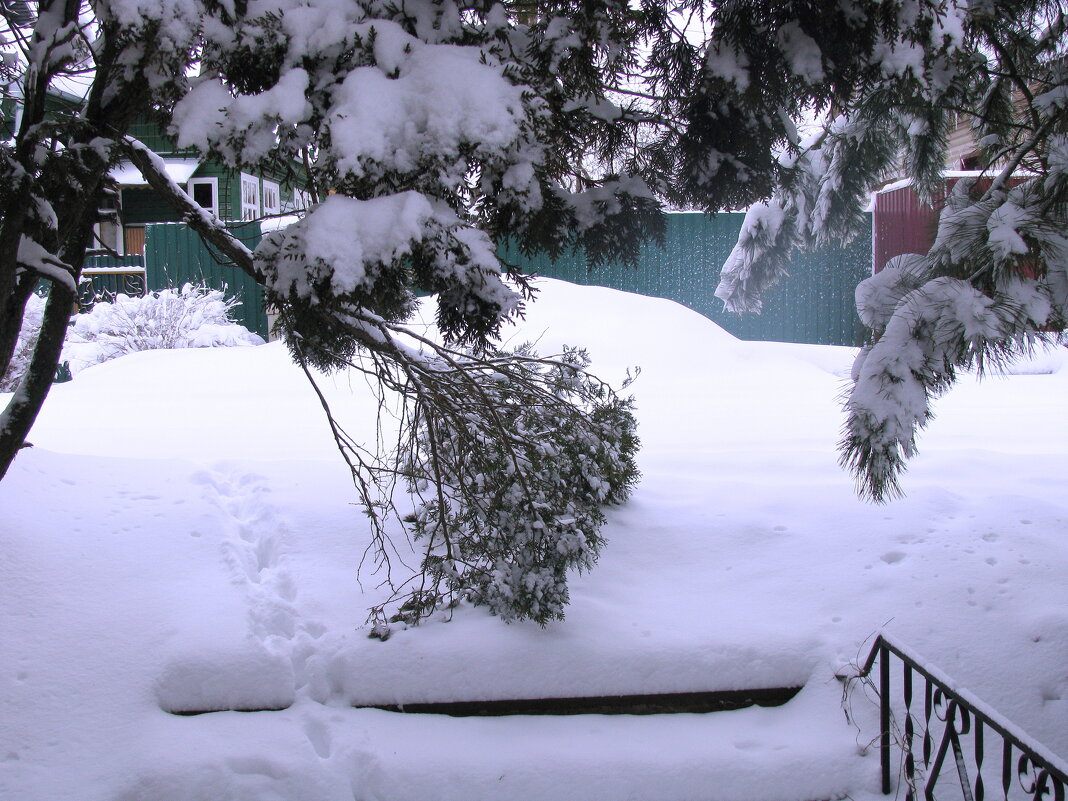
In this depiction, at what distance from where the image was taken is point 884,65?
2803 mm

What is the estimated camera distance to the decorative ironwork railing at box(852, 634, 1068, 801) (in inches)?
105

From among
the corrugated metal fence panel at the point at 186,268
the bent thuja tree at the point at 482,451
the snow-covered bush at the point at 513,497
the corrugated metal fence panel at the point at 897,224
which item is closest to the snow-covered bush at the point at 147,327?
the corrugated metal fence panel at the point at 186,268

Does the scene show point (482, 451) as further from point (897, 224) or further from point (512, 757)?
point (897, 224)

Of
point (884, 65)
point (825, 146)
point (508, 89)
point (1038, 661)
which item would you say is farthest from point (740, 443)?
point (508, 89)

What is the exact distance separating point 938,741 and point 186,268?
13.0 m

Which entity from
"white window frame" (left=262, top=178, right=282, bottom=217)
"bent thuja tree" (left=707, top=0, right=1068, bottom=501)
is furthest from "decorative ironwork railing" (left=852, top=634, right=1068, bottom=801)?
"white window frame" (left=262, top=178, right=282, bottom=217)

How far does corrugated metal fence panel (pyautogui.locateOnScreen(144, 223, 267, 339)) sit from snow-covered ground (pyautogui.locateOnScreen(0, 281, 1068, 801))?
25.7 ft

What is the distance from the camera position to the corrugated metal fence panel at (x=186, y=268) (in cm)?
1355

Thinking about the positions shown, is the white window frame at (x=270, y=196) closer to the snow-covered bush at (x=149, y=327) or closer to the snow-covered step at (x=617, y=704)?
the snow-covered bush at (x=149, y=327)

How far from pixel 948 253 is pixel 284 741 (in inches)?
124

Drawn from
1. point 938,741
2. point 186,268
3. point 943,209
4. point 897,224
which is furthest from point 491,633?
point 186,268

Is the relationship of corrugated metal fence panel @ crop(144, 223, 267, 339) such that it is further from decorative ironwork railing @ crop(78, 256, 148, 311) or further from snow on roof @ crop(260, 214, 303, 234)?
snow on roof @ crop(260, 214, 303, 234)

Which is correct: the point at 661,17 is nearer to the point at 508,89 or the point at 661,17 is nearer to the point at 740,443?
the point at 508,89

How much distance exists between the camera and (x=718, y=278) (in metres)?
13.8
